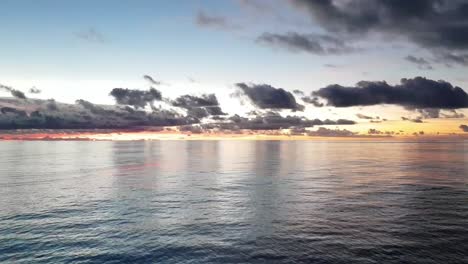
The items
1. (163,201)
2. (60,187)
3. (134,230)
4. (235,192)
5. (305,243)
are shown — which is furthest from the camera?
(60,187)

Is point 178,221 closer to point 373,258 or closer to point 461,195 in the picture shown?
point 373,258

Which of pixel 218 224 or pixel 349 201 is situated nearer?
pixel 218 224

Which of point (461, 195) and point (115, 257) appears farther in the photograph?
point (461, 195)

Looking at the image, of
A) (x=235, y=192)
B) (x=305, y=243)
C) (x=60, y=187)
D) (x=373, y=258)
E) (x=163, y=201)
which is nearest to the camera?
(x=373, y=258)

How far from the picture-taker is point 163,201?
3031 inches

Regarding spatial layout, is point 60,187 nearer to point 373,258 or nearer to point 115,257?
point 115,257

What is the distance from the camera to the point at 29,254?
141ft

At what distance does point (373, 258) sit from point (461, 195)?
165ft

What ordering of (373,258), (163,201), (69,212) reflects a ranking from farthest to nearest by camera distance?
(163,201) → (69,212) → (373,258)

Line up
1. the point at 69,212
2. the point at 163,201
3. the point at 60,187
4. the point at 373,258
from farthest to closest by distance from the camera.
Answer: the point at 60,187 → the point at 163,201 → the point at 69,212 → the point at 373,258

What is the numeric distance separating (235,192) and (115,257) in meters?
48.5

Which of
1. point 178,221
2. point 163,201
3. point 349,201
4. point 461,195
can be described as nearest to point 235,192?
point 163,201

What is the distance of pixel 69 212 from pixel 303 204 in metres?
40.6

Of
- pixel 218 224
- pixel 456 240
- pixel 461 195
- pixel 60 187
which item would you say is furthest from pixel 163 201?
pixel 461 195
